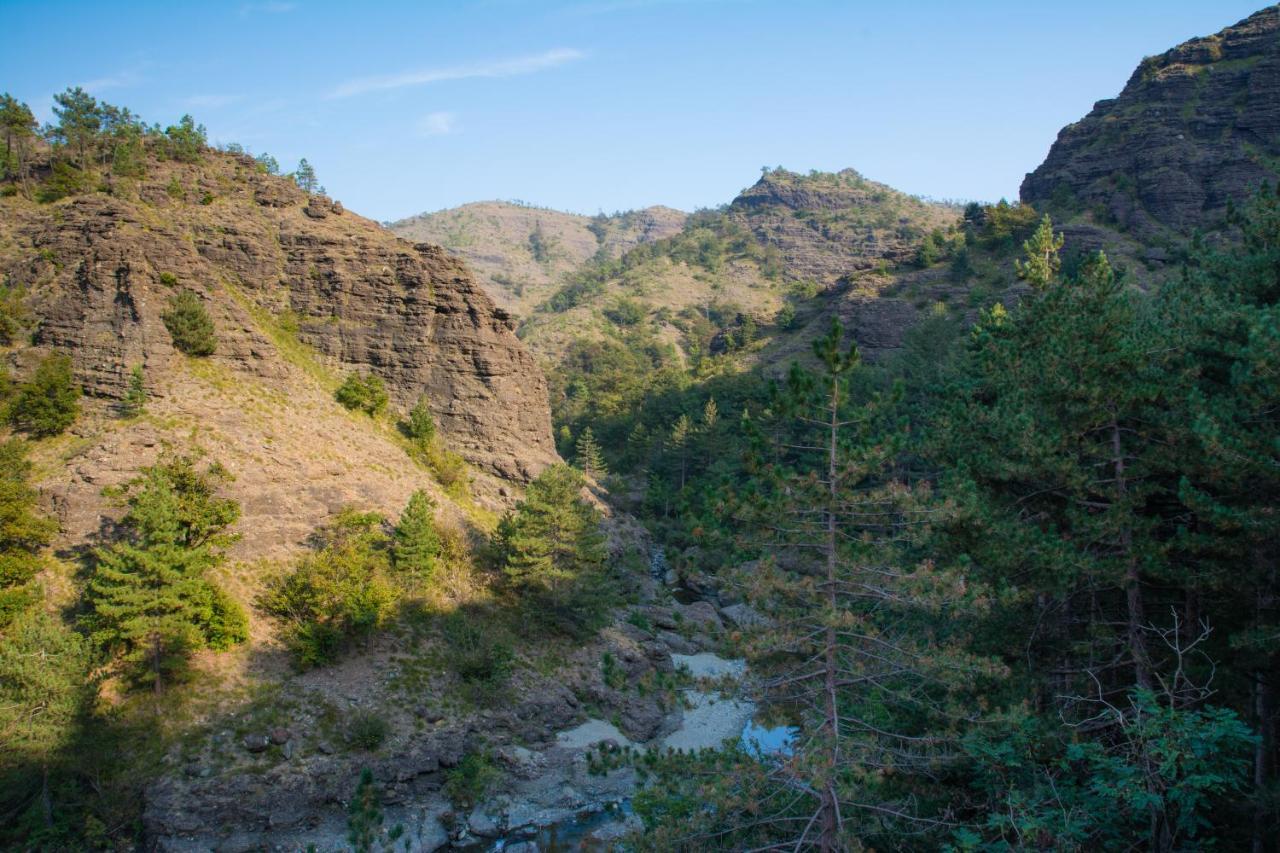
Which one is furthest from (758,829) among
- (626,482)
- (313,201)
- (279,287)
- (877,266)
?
(877,266)

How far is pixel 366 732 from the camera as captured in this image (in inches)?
1033

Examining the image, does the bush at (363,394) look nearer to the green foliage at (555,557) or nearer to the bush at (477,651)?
the green foliage at (555,557)

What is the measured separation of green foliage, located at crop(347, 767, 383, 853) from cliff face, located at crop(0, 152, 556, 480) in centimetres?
2218

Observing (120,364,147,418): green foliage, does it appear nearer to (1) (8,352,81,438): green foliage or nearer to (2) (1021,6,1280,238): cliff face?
(1) (8,352,81,438): green foliage

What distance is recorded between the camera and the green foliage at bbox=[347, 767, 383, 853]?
75.0ft

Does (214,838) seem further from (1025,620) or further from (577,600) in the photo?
(1025,620)

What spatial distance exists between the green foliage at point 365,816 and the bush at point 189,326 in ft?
74.7

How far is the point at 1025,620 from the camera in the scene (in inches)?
627

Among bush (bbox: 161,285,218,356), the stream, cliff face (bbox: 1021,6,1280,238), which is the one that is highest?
cliff face (bbox: 1021,6,1280,238)

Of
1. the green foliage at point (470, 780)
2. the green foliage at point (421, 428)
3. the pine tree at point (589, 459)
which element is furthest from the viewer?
the pine tree at point (589, 459)

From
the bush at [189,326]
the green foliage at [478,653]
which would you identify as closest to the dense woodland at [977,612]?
the green foliage at [478,653]

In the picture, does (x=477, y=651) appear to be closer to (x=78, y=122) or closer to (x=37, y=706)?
(x=37, y=706)

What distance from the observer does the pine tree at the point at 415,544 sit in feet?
105

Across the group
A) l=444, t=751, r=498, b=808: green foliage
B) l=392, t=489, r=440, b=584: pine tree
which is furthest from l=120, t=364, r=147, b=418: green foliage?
l=444, t=751, r=498, b=808: green foliage
